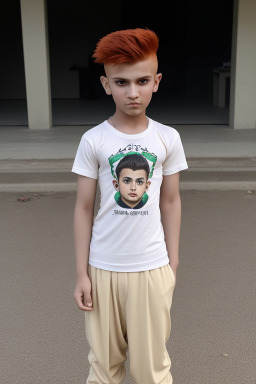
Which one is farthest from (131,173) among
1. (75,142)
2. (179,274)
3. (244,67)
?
(244,67)

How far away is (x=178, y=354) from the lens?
294 cm

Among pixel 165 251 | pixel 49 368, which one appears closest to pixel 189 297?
pixel 49 368

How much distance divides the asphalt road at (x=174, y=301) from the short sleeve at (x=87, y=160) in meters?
1.29

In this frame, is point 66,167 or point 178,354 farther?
point 66,167

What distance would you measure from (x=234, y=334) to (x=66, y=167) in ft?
14.9

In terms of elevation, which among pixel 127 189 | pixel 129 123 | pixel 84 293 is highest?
pixel 129 123

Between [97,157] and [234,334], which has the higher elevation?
[97,157]

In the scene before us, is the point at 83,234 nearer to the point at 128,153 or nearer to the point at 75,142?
the point at 128,153

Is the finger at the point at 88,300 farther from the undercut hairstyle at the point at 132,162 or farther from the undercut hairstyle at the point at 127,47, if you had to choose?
the undercut hairstyle at the point at 127,47

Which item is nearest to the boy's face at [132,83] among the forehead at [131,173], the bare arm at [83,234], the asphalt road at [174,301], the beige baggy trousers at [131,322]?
the forehead at [131,173]

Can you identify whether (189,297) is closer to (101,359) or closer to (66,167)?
(101,359)

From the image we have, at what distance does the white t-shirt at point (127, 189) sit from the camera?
6.32 feet

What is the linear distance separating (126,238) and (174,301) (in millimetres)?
1769

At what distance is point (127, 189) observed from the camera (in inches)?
75.9
